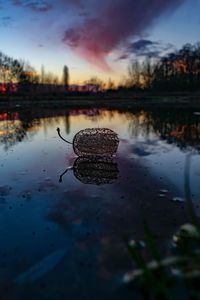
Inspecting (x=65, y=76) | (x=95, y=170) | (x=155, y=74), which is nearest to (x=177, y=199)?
(x=95, y=170)

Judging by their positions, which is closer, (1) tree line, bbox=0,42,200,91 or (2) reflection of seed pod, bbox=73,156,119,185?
(2) reflection of seed pod, bbox=73,156,119,185

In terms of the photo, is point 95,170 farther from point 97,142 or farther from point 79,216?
point 79,216

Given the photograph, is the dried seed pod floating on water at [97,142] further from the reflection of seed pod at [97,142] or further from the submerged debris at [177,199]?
the submerged debris at [177,199]

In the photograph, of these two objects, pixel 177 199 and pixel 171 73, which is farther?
pixel 171 73

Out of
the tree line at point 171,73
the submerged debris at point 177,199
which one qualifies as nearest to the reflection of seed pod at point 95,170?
the submerged debris at point 177,199

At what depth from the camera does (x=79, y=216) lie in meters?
7.25

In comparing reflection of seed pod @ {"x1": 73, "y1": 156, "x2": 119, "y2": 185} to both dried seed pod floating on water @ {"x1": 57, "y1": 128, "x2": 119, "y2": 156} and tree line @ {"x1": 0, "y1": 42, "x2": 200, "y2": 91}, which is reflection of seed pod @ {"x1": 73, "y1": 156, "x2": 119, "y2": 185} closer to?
dried seed pod floating on water @ {"x1": 57, "y1": 128, "x2": 119, "y2": 156}

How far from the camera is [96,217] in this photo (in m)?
7.15

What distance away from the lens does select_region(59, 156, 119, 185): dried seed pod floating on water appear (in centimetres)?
1019

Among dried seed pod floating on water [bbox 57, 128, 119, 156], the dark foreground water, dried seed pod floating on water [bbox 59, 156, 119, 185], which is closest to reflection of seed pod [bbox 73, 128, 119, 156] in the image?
dried seed pod floating on water [bbox 57, 128, 119, 156]

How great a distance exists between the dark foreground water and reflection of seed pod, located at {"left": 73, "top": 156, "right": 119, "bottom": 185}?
0.04 meters

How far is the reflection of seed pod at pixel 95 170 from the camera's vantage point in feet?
33.6

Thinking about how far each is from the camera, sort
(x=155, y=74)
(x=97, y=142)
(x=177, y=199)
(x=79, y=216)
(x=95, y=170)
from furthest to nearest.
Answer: (x=155, y=74), (x=97, y=142), (x=95, y=170), (x=177, y=199), (x=79, y=216)

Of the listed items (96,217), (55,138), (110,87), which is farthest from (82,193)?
(110,87)
